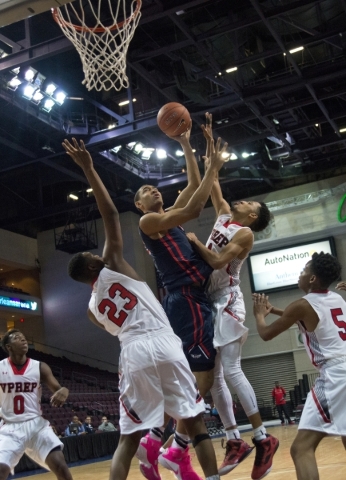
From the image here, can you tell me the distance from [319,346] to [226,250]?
108 cm

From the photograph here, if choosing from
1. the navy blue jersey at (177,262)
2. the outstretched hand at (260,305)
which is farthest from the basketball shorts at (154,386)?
the navy blue jersey at (177,262)

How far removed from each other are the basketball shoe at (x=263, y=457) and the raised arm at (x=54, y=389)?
1679 mm

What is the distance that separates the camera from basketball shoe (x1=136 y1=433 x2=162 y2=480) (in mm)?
4500

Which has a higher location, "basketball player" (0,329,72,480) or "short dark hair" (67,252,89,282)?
"short dark hair" (67,252,89,282)

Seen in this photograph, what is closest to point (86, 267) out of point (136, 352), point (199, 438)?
point (136, 352)

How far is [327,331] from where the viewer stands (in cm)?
416

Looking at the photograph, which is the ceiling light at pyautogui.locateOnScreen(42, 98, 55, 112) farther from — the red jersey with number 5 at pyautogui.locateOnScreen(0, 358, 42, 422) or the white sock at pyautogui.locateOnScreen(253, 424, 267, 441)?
the white sock at pyautogui.locateOnScreen(253, 424, 267, 441)

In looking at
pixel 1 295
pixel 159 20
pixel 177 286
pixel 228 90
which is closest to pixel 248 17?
pixel 159 20

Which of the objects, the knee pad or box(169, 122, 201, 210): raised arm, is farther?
box(169, 122, 201, 210): raised arm

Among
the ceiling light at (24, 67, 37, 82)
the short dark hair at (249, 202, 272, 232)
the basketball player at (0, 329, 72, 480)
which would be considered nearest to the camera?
the basketball player at (0, 329, 72, 480)

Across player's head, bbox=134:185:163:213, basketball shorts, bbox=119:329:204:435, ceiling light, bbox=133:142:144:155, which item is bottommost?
basketball shorts, bbox=119:329:204:435

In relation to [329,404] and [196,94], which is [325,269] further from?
[196,94]

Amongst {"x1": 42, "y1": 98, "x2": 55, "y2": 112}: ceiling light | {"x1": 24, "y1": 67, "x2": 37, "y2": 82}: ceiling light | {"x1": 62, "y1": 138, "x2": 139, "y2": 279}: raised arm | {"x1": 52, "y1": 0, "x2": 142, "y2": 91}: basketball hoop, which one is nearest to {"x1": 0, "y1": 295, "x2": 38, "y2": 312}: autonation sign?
{"x1": 42, "y1": 98, "x2": 55, "y2": 112}: ceiling light

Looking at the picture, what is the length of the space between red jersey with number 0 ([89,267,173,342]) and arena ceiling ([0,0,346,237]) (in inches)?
382
